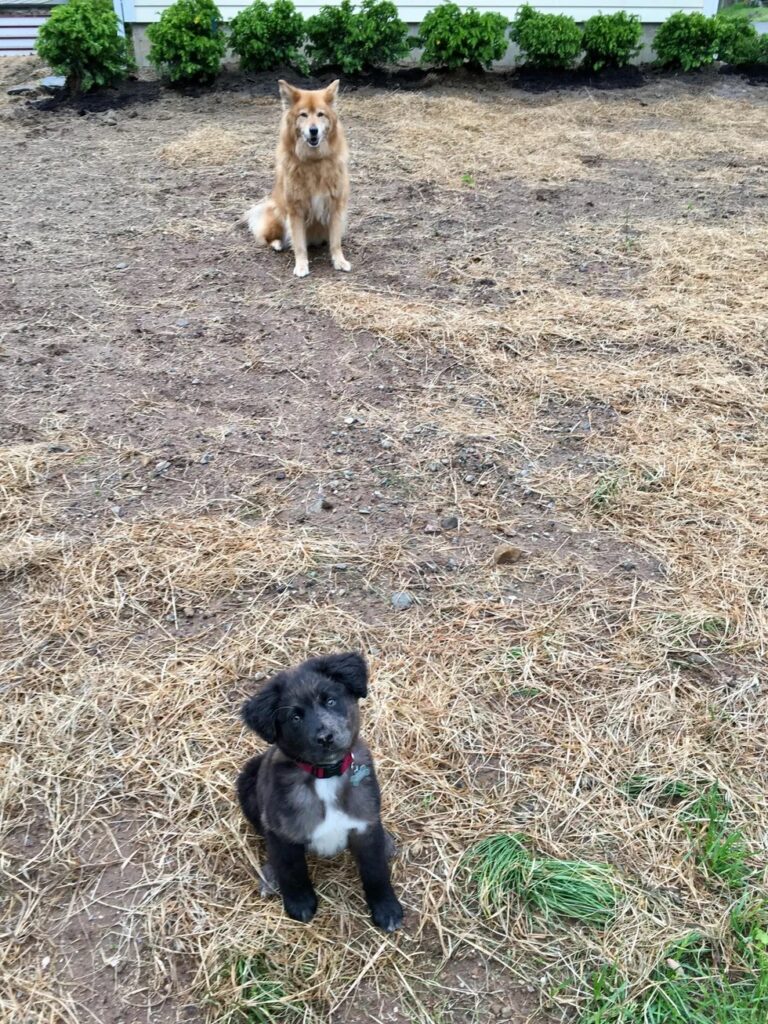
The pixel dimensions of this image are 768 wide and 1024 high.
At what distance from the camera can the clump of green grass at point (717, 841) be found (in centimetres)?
221

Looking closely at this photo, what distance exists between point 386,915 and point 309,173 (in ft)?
17.9

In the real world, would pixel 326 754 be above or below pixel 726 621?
above

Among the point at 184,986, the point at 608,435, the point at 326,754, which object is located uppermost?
the point at 326,754

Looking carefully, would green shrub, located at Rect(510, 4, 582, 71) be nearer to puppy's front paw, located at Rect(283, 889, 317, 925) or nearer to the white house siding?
the white house siding

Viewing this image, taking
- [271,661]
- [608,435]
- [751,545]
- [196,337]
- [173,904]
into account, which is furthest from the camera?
[196,337]

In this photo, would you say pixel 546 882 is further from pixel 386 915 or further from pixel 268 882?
pixel 268 882

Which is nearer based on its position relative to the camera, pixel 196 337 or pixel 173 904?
pixel 173 904

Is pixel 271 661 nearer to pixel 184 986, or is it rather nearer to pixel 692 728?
pixel 184 986

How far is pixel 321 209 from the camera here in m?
6.11

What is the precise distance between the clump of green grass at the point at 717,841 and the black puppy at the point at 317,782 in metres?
0.92

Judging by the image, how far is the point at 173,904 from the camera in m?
2.19

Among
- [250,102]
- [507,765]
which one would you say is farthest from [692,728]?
[250,102]

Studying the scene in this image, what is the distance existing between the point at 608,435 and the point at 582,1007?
2.93 m

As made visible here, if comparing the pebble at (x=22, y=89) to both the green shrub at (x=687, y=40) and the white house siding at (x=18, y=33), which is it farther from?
the green shrub at (x=687, y=40)
